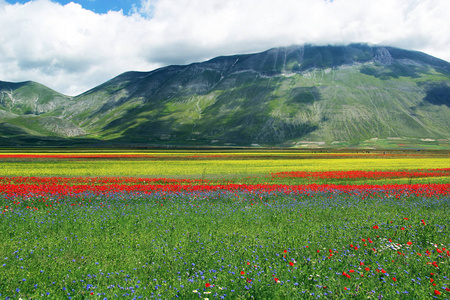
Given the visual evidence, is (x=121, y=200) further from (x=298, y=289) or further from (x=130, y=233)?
(x=298, y=289)

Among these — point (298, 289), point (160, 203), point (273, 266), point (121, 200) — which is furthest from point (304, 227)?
point (121, 200)

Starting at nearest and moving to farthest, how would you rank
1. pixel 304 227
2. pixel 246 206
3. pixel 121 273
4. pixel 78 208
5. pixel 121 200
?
pixel 121 273
pixel 304 227
pixel 78 208
pixel 246 206
pixel 121 200

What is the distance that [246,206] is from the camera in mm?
18266

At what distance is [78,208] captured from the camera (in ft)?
54.7

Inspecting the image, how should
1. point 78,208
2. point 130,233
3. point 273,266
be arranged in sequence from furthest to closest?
point 78,208 < point 130,233 < point 273,266

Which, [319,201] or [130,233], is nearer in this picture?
[130,233]

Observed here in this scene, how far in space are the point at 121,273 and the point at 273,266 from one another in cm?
471

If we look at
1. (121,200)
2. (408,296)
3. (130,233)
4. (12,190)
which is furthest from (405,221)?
(12,190)

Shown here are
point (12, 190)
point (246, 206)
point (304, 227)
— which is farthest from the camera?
point (12, 190)

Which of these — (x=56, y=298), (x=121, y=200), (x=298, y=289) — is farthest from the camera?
(x=121, y=200)

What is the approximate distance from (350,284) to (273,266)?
7.53ft

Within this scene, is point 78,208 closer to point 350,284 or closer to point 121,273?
point 121,273

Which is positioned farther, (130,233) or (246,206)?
(246,206)

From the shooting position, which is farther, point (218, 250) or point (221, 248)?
point (221, 248)
